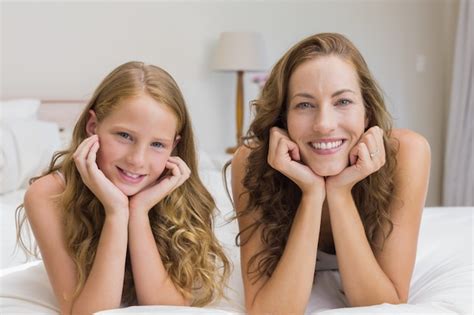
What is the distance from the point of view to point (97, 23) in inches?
149

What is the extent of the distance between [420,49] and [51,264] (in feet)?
11.1

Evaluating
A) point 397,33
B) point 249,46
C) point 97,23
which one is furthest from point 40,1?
point 397,33

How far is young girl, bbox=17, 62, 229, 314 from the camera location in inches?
48.6

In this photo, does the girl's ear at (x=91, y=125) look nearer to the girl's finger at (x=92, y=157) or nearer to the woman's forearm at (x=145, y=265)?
the girl's finger at (x=92, y=157)

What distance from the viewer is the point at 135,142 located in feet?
4.13

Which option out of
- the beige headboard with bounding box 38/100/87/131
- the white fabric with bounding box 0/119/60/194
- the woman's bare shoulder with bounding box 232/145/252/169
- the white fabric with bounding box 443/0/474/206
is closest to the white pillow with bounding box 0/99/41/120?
the beige headboard with bounding box 38/100/87/131

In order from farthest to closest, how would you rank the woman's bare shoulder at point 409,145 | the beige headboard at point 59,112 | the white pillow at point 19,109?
the beige headboard at point 59,112 < the white pillow at point 19,109 < the woman's bare shoulder at point 409,145

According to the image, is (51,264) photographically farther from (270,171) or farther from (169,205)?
(270,171)

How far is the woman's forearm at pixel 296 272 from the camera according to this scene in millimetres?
1263

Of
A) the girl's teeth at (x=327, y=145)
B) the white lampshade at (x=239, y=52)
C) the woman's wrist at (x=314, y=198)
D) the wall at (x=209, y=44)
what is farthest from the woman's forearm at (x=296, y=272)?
the wall at (x=209, y=44)

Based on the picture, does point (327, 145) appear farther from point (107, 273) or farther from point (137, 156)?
point (107, 273)

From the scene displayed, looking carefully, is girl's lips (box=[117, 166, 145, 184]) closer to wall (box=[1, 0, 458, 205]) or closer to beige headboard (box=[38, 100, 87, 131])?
beige headboard (box=[38, 100, 87, 131])

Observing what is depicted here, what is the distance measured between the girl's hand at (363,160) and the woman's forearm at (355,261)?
0.03m

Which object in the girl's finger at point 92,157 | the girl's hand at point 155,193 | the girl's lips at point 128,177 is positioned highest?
the girl's finger at point 92,157
